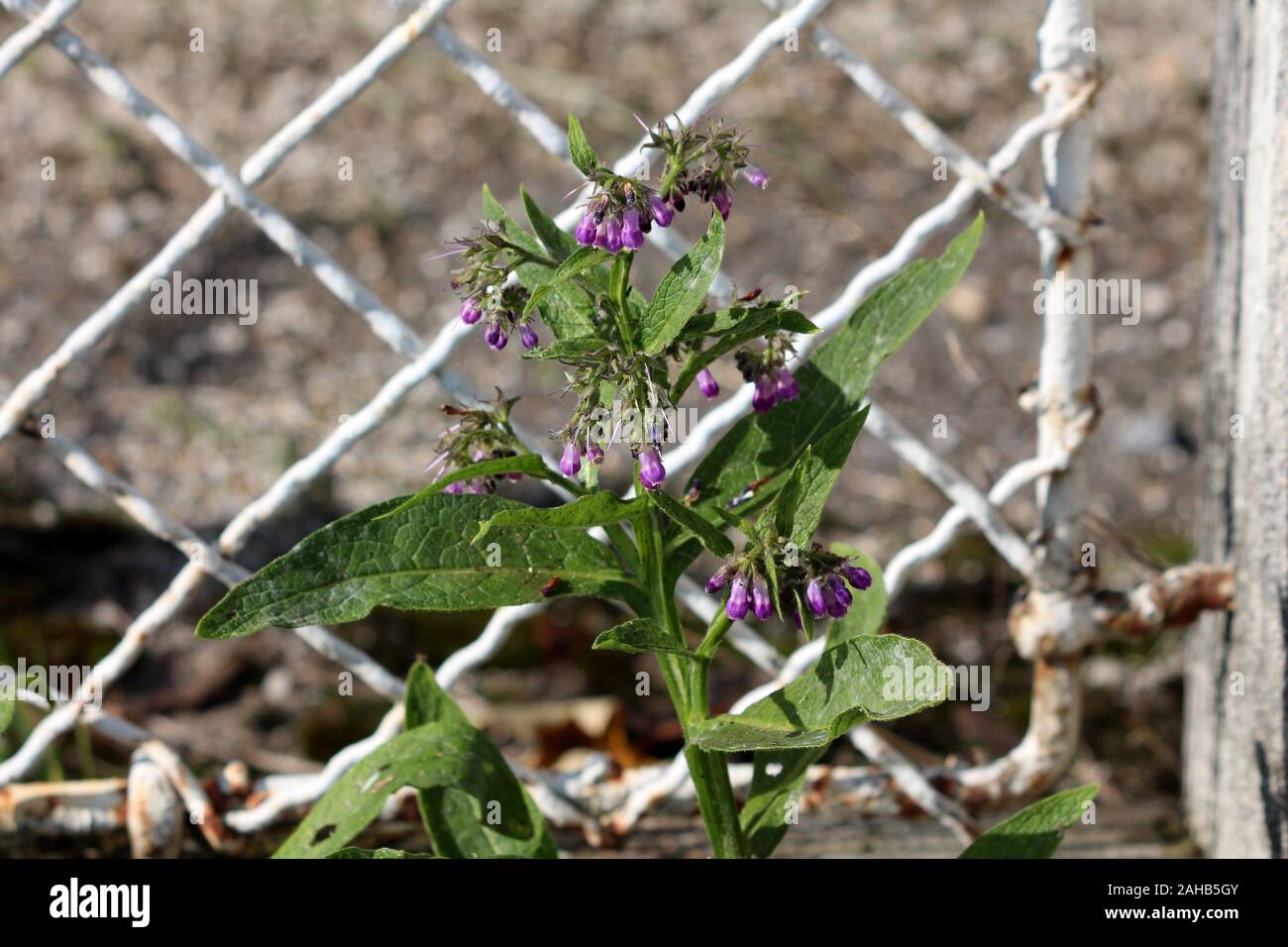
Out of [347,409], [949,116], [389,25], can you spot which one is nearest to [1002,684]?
[347,409]

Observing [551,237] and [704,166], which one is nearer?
[704,166]

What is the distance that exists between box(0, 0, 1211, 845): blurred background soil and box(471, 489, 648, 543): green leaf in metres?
0.87

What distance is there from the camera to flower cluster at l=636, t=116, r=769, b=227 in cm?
117

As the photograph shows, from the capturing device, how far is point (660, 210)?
3.80ft

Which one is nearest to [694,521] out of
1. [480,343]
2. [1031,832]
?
[1031,832]

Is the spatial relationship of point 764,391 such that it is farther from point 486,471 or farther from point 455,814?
point 455,814

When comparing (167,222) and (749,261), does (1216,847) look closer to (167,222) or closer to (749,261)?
(749,261)

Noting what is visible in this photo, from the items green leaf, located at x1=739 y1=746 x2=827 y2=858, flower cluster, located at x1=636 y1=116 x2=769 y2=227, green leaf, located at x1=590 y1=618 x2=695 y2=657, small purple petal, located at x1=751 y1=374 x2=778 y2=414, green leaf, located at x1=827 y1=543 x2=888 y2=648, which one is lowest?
green leaf, located at x1=739 y1=746 x2=827 y2=858

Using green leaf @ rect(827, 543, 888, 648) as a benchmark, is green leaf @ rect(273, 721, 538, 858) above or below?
below

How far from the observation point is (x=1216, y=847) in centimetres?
198

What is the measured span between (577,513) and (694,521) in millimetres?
106

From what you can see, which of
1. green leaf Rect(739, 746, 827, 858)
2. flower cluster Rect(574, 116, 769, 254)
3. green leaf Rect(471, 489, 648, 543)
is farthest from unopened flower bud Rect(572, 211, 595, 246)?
green leaf Rect(739, 746, 827, 858)

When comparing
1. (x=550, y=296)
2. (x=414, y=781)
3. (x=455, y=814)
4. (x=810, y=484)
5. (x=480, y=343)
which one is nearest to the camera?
(x=810, y=484)

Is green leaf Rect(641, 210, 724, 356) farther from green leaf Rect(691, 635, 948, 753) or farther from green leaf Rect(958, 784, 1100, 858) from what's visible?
green leaf Rect(958, 784, 1100, 858)
